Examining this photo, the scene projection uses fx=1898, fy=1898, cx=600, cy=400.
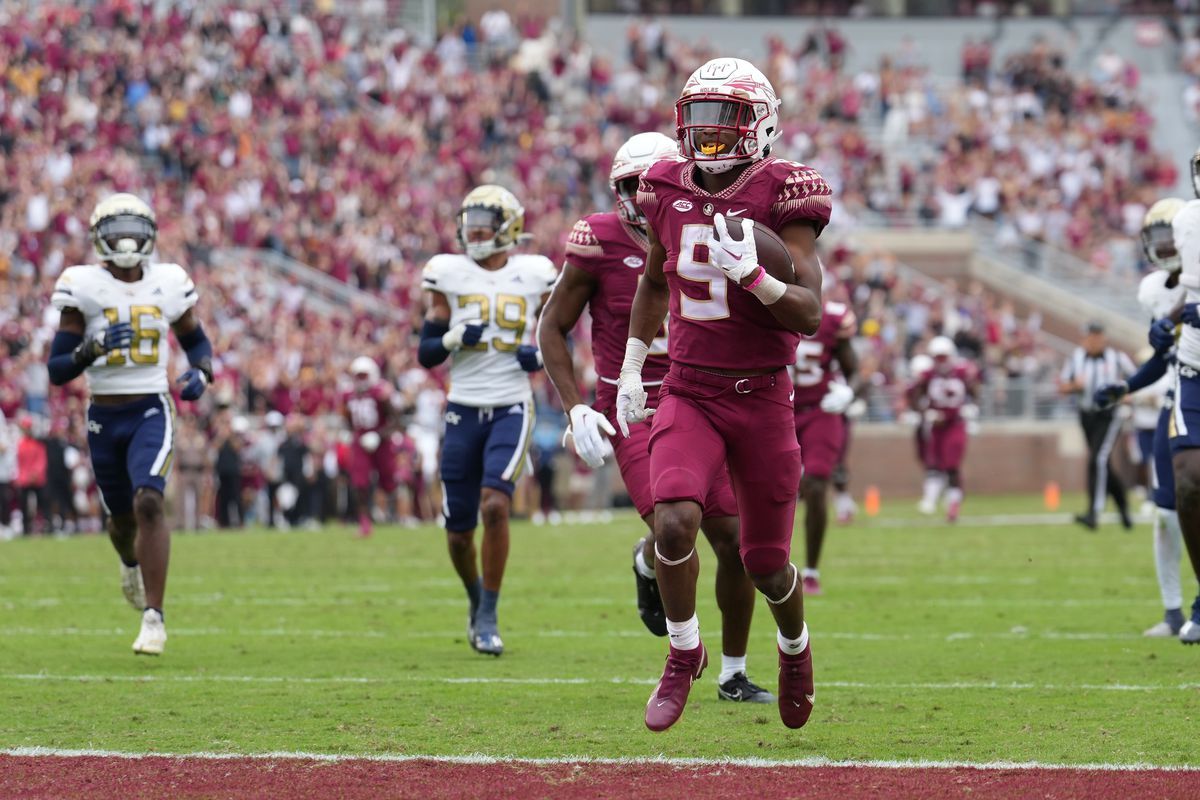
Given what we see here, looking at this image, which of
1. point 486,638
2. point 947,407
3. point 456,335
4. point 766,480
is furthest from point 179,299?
point 947,407

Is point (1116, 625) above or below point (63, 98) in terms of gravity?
below

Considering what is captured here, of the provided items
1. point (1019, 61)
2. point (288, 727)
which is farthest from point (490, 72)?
point (288, 727)

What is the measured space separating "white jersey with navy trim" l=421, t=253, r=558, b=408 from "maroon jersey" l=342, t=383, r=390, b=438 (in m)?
11.2

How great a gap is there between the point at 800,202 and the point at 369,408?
1506 centimetres

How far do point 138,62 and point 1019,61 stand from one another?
17.8m

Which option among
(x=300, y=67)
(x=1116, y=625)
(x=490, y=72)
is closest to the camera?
(x=1116, y=625)

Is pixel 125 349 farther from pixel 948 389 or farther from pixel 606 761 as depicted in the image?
pixel 948 389

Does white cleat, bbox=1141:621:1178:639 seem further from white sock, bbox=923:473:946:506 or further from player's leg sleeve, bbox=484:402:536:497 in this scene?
white sock, bbox=923:473:946:506

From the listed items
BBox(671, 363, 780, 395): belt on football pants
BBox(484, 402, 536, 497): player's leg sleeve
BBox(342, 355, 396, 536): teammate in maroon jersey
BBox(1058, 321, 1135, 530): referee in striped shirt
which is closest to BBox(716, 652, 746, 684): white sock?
BBox(671, 363, 780, 395): belt on football pants

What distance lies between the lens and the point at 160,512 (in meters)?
8.82

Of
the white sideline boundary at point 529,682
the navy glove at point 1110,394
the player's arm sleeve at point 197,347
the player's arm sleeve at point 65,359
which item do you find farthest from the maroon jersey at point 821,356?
the player's arm sleeve at point 65,359

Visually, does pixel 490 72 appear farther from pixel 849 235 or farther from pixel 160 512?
pixel 160 512

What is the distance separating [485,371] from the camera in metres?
9.21

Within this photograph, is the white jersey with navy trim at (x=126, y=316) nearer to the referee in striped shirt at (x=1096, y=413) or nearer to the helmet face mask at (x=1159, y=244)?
the helmet face mask at (x=1159, y=244)
